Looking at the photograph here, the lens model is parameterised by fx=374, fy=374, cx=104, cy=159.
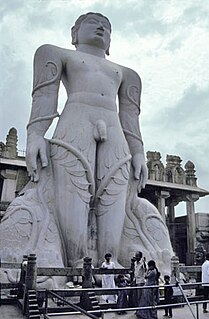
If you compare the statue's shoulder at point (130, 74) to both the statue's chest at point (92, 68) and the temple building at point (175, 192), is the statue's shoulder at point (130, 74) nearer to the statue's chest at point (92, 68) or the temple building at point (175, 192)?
the statue's chest at point (92, 68)

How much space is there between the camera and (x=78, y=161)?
8227mm

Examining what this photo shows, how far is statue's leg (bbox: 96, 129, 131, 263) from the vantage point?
806 centimetres

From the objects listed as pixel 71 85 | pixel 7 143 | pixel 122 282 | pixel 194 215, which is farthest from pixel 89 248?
pixel 194 215

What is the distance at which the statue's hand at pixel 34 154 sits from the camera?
324 inches

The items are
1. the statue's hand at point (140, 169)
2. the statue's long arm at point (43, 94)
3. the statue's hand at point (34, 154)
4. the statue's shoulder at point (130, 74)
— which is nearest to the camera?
the statue's hand at point (34, 154)

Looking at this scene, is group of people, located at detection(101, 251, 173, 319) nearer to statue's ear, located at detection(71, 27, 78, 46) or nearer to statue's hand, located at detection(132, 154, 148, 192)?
statue's hand, located at detection(132, 154, 148, 192)

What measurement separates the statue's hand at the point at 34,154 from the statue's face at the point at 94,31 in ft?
9.72

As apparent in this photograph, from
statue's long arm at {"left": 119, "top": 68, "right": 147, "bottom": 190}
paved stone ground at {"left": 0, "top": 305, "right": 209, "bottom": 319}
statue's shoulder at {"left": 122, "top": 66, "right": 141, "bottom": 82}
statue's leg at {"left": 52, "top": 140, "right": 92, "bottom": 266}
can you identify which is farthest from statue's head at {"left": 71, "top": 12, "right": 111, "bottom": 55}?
paved stone ground at {"left": 0, "top": 305, "right": 209, "bottom": 319}

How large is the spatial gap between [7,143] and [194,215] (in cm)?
1159

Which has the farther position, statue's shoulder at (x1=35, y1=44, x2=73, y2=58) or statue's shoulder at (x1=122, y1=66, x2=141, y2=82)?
statue's shoulder at (x1=122, y1=66, x2=141, y2=82)

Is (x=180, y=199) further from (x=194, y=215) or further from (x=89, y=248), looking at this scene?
(x=89, y=248)

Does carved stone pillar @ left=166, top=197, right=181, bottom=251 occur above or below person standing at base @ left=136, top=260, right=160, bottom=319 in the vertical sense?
above

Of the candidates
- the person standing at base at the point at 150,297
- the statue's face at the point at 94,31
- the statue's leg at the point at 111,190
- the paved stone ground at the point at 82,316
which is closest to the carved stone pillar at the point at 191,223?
the statue's leg at the point at 111,190

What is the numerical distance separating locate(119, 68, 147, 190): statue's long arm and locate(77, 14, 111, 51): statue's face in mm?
969
